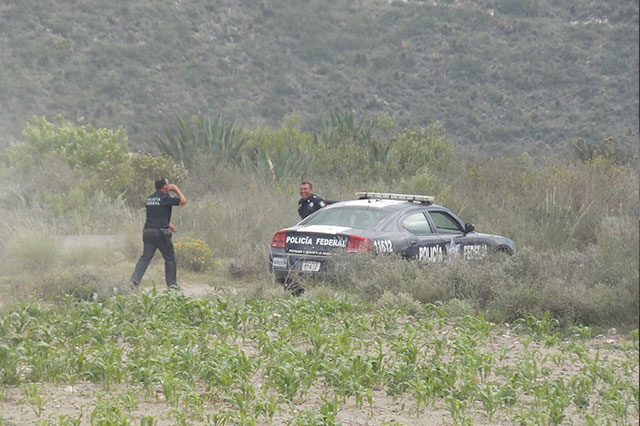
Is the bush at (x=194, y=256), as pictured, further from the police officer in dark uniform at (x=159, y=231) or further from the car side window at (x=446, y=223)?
the car side window at (x=446, y=223)

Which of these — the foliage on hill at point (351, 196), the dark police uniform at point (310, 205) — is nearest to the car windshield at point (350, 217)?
the foliage on hill at point (351, 196)

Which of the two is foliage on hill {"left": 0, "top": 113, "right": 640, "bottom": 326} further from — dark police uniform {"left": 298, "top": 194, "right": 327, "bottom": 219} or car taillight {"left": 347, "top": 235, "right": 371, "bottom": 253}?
dark police uniform {"left": 298, "top": 194, "right": 327, "bottom": 219}

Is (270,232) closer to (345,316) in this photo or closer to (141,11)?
(345,316)

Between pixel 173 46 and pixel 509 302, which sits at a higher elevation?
pixel 173 46

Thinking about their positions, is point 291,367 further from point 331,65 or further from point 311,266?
point 331,65

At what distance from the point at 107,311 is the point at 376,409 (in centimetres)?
357

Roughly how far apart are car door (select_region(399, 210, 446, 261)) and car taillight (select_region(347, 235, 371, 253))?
2.29 ft

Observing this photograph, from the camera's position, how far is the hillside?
136 ft

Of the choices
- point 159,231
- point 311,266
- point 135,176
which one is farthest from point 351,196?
point 311,266

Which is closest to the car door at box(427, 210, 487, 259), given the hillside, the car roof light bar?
the car roof light bar

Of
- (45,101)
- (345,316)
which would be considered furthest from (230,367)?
(45,101)

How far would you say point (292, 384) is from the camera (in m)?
6.54

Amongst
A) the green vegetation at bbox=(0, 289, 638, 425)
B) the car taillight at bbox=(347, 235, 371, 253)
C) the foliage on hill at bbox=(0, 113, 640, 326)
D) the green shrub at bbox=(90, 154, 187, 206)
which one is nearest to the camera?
the green vegetation at bbox=(0, 289, 638, 425)

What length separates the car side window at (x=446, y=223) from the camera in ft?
41.9
